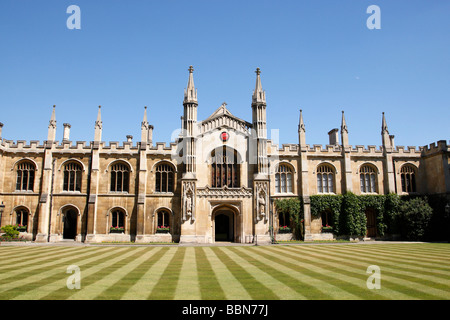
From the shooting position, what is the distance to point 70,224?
34812mm

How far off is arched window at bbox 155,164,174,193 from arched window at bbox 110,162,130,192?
2.99 meters

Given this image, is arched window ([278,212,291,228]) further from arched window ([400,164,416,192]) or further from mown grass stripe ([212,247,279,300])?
mown grass stripe ([212,247,279,300])

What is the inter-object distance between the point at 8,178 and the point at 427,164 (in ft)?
141

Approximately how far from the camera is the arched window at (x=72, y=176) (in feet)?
106

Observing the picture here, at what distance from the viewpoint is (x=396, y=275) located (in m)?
11.4

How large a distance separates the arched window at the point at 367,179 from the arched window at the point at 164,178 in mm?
19760

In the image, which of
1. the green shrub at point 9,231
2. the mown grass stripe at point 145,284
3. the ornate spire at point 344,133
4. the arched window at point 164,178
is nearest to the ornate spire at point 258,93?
the ornate spire at point 344,133

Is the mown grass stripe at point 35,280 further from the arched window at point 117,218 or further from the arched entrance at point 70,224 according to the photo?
the arched entrance at point 70,224

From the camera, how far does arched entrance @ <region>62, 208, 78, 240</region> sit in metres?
33.7

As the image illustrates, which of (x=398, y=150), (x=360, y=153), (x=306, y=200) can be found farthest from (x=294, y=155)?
(x=398, y=150)

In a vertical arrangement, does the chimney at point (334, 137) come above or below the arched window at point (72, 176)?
above

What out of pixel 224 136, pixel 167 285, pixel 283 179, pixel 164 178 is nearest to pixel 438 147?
pixel 283 179

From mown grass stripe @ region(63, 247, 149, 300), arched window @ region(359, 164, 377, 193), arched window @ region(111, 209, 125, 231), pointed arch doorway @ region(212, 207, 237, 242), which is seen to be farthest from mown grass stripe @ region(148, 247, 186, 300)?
arched window @ region(359, 164, 377, 193)

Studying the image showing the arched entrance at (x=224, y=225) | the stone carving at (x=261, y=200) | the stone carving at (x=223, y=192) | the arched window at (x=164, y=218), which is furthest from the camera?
the arched entrance at (x=224, y=225)
